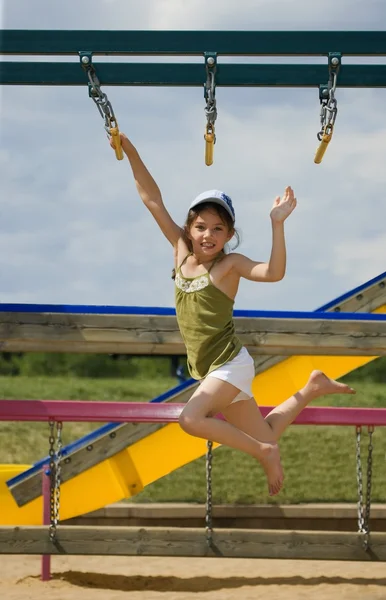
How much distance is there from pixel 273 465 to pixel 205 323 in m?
0.79

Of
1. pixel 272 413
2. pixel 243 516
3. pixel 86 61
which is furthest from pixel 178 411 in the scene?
pixel 243 516

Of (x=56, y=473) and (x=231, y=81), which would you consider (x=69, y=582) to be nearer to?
(x=56, y=473)

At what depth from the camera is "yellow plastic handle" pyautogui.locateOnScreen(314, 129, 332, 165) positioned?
493 centimetres

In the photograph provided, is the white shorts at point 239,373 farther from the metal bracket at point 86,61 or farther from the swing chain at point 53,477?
the metal bracket at point 86,61

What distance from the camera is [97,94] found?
17.0ft

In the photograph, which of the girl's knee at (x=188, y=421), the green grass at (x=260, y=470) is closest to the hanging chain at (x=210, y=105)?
the girl's knee at (x=188, y=421)

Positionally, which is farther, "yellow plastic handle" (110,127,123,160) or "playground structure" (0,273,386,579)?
"playground structure" (0,273,386,579)

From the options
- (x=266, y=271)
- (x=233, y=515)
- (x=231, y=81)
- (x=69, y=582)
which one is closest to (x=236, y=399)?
(x=266, y=271)

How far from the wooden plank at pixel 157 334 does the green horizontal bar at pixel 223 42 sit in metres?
1.54

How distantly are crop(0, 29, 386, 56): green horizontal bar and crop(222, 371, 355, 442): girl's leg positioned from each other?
169cm

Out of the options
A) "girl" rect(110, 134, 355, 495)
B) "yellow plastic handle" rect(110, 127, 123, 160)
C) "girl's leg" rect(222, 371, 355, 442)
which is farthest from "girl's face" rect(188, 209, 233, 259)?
"girl's leg" rect(222, 371, 355, 442)

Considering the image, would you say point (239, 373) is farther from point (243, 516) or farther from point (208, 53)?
point (243, 516)

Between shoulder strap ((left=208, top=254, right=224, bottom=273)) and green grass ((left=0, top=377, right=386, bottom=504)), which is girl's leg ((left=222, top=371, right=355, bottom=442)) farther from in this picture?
green grass ((left=0, top=377, right=386, bottom=504))

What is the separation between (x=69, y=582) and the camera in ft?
26.9
